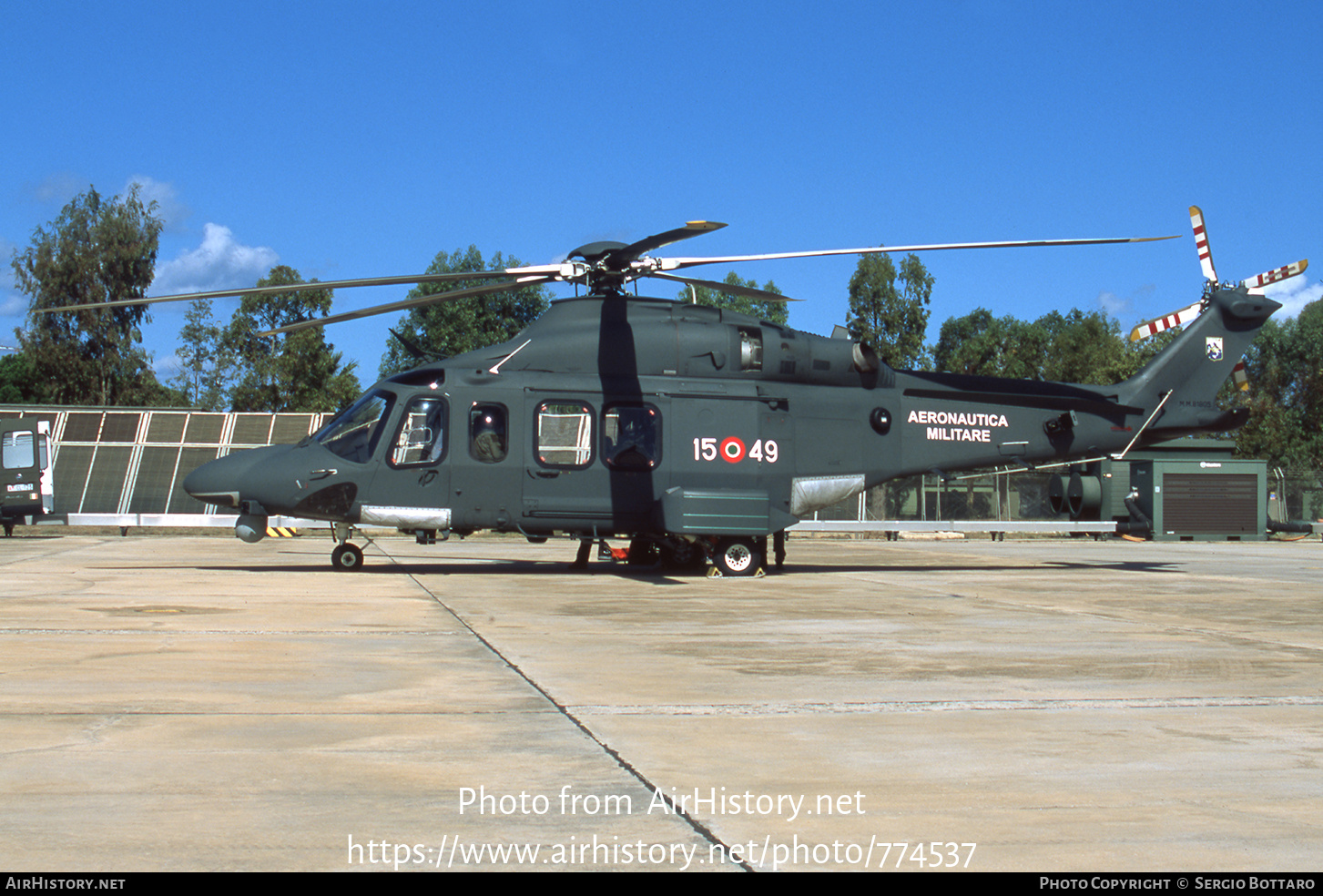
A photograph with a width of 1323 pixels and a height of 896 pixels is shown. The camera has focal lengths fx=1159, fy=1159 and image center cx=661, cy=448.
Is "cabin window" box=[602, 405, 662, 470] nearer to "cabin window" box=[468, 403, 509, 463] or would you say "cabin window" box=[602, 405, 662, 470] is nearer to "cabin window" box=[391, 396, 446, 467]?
"cabin window" box=[468, 403, 509, 463]

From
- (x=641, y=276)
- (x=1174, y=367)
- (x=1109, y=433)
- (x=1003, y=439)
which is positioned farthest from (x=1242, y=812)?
(x=1174, y=367)

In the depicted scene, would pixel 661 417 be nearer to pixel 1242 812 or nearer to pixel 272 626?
pixel 272 626

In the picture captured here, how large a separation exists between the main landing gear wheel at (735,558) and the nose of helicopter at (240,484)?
603cm

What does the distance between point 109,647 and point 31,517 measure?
83.7ft

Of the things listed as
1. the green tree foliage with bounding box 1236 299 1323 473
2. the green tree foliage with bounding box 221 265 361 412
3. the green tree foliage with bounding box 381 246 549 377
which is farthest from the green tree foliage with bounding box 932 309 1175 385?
the green tree foliage with bounding box 221 265 361 412

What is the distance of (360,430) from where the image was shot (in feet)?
51.6

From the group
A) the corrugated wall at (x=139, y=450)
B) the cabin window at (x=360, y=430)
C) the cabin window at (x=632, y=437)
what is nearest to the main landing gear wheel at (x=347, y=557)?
the cabin window at (x=360, y=430)

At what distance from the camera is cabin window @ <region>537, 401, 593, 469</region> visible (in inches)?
626

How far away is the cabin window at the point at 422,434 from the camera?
615 inches

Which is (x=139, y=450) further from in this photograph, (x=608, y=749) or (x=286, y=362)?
(x=608, y=749)

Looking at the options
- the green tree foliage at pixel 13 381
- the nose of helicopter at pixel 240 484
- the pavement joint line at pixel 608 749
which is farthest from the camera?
the green tree foliage at pixel 13 381

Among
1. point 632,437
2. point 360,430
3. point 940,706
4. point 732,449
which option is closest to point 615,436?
point 632,437

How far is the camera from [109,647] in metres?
8.02

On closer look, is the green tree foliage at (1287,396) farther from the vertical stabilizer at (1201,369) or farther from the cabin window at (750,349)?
the cabin window at (750,349)
